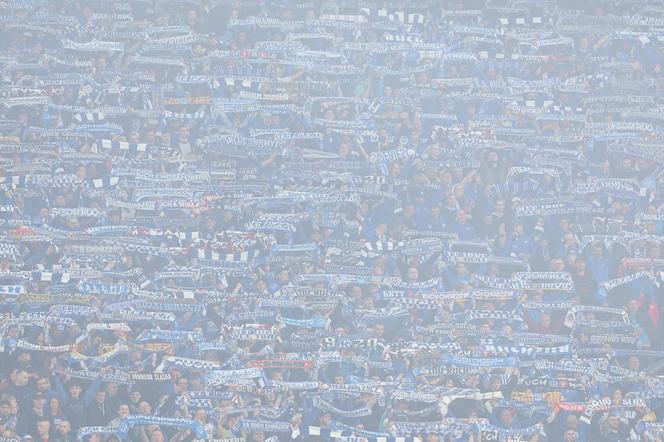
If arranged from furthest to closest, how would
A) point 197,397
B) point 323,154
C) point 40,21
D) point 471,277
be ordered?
point 40,21 → point 323,154 → point 471,277 → point 197,397

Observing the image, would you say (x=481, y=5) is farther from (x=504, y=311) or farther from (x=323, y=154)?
(x=504, y=311)

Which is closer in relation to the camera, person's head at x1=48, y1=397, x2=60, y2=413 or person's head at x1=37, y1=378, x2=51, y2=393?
person's head at x1=48, y1=397, x2=60, y2=413

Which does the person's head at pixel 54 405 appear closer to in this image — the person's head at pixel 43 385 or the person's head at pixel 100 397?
the person's head at pixel 43 385

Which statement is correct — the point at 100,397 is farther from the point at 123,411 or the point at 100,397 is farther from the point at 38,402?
the point at 38,402

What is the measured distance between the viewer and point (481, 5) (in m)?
26.0

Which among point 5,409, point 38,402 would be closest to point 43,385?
point 38,402

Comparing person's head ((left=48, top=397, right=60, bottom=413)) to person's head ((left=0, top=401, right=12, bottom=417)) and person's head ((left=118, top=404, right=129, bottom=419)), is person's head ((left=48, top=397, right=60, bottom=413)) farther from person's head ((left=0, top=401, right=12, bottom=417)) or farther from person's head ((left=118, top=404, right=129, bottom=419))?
person's head ((left=118, top=404, right=129, bottom=419))

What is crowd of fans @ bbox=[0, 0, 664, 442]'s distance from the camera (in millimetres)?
20766

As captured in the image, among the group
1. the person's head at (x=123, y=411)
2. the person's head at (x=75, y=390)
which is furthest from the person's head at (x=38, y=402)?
the person's head at (x=123, y=411)

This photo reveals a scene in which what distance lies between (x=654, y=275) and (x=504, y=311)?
251 cm

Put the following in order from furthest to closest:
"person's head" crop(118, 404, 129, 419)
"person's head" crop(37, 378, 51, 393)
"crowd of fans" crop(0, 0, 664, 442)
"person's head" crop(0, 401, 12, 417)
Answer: "crowd of fans" crop(0, 0, 664, 442)
"person's head" crop(37, 378, 51, 393)
"person's head" crop(118, 404, 129, 419)
"person's head" crop(0, 401, 12, 417)

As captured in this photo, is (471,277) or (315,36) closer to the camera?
(471,277)

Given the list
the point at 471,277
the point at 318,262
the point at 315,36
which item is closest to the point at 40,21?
the point at 315,36

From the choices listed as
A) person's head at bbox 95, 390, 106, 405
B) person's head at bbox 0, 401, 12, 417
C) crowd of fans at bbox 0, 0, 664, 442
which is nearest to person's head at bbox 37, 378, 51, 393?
crowd of fans at bbox 0, 0, 664, 442
